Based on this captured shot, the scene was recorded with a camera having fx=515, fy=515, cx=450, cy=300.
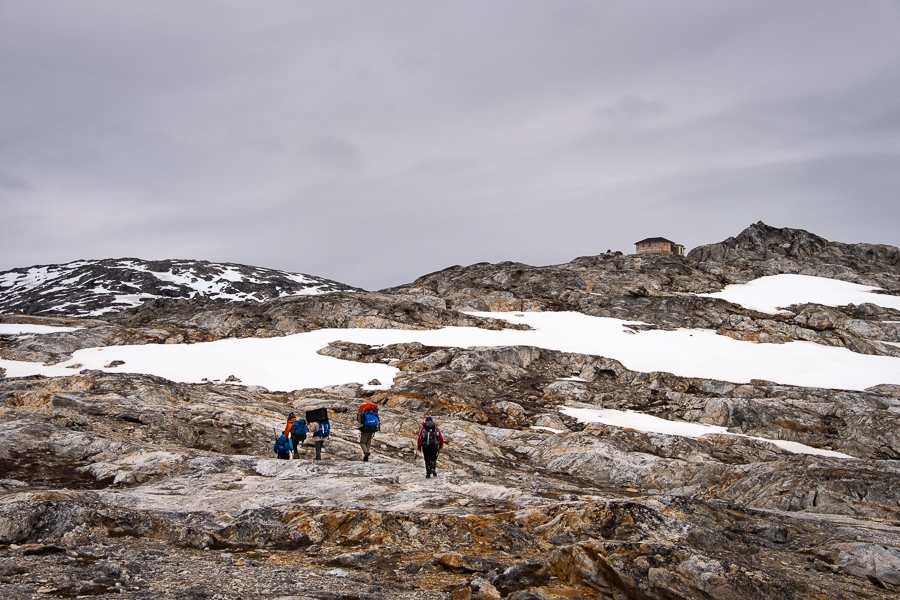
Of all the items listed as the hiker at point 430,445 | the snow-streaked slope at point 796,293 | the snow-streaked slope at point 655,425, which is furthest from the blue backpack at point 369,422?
the snow-streaked slope at point 796,293

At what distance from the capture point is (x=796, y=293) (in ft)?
234

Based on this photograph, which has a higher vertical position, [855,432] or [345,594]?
[345,594]

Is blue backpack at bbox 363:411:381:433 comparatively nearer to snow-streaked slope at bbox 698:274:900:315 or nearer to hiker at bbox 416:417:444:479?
hiker at bbox 416:417:444:479

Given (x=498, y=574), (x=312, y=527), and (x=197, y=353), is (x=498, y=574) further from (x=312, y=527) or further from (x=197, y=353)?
(x=197, y=353)

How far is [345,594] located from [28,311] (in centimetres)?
Result: 15741

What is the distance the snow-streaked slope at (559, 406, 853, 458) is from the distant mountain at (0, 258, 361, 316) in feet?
328

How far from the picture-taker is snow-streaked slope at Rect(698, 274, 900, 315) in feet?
219

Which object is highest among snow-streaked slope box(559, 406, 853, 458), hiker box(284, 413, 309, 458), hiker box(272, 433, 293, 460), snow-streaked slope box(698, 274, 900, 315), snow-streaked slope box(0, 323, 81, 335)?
snow-streaked slope box(698, 274, 900, 315)

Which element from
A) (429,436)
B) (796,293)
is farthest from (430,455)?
(796,293)

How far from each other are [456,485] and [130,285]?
549 ft

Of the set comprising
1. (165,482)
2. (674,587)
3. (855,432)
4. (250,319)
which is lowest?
(855,432)

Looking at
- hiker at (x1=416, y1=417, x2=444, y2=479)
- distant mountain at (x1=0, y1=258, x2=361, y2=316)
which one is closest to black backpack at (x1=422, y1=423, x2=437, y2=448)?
hiker at (x1=416, y1=417, x2=444, y2=479)

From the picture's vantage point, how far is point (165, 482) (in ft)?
54.7

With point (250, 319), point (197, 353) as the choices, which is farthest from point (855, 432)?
point (250, 319)
